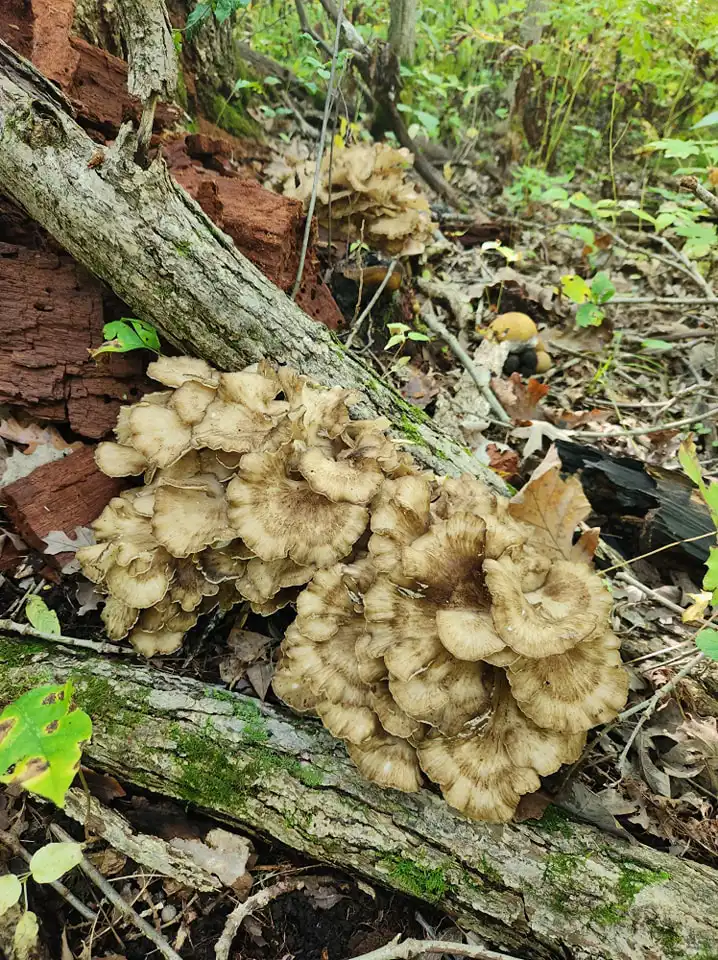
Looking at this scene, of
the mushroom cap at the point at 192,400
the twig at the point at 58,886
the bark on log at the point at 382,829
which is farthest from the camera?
the mushroom cap at the point at 192,400

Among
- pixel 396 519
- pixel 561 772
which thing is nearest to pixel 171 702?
pixel 396 519

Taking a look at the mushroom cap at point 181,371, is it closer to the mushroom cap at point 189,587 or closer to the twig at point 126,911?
the mushroom cap at point 189,587

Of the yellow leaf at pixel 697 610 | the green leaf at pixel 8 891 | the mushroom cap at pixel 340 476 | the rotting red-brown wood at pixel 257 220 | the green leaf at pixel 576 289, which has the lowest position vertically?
the green leaf at pixel 8 891

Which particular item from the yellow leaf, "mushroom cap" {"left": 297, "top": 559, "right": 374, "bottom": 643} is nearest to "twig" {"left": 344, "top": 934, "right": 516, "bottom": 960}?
"mushroom cap" {"left": 297, "top": 559, "right": 374, "bottom": 643}

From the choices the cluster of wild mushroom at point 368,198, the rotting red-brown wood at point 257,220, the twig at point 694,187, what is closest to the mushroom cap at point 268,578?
the rotting red-brown wood at point 257,220

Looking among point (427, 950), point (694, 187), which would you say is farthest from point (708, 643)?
point (694, 187)
